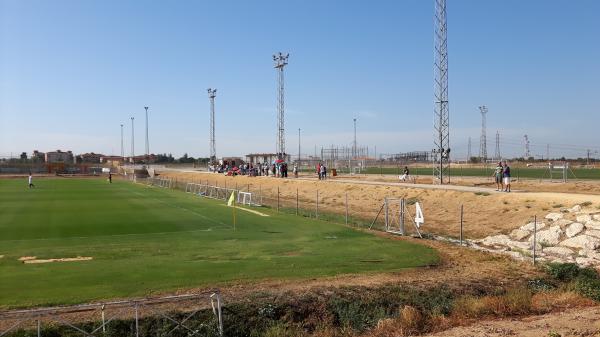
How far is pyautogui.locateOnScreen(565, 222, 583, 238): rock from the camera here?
78.6 feet

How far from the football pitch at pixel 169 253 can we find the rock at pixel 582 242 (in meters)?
6.18

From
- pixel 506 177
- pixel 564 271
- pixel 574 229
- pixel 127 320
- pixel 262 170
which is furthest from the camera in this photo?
pixel 262 170

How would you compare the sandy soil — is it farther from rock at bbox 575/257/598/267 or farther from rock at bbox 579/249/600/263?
rock at bbox 579/249/600/263

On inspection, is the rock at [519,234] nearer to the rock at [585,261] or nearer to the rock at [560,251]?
the rock at [560,251]

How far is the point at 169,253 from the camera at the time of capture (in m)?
21.2

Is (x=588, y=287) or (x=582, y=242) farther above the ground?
(x=582, y=242)

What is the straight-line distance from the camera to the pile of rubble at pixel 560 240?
21.2 meters

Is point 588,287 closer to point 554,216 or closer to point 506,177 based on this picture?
point 554,216

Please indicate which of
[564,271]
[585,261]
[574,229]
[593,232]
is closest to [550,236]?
[574,229]

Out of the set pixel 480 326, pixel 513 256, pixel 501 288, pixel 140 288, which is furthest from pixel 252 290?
pixel 513 256

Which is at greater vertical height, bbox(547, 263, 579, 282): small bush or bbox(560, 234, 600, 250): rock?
bbox(560, 234, 600, 250): rock

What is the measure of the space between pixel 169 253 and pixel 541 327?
13608mm

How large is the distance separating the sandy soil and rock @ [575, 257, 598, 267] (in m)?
6.24

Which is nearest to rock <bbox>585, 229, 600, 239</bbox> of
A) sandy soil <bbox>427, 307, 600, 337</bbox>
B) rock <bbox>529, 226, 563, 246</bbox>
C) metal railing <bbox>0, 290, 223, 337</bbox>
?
rock <bbox>529, 226, 563, 246</bbox>
